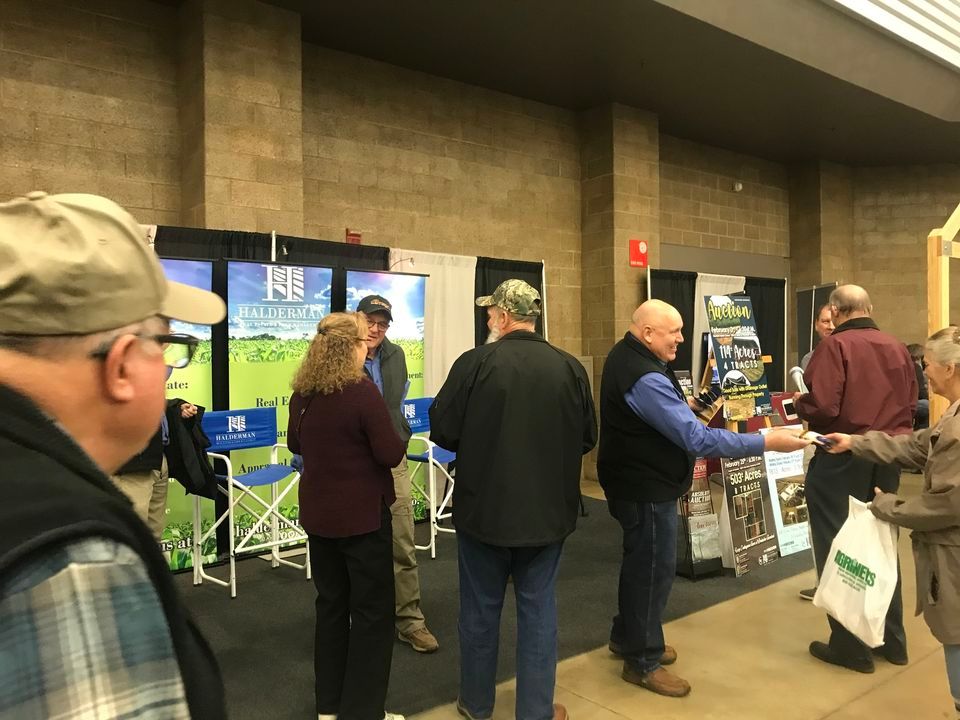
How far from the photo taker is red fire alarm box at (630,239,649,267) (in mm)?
6930

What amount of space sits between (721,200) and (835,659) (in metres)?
6.49

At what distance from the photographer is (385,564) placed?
7.59 ft

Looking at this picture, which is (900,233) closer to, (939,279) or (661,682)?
(939,279)

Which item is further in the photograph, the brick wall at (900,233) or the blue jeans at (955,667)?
the brick wall at (900,233)

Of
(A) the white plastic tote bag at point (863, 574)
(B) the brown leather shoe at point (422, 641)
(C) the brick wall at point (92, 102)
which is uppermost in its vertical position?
(C) the brick wall at point (92, 102)

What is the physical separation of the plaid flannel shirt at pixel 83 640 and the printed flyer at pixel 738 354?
14.4 ft

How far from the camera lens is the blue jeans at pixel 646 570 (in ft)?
8.64

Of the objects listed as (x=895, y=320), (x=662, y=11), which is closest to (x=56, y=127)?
(x=662, y=11)

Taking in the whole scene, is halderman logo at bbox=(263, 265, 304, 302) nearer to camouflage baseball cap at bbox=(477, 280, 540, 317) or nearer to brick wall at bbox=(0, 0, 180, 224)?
brick wall at bbox=(0, 0, 180, 224)

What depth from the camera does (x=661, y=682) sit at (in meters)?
2.70

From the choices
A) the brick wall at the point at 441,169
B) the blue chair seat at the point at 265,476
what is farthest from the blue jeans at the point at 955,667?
the brick wall at the point at 441,169

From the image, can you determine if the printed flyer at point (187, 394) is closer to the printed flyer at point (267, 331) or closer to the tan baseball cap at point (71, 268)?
the printed flyer at point (267, 331)

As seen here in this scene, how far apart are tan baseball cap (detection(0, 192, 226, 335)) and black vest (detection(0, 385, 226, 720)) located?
0.24ft

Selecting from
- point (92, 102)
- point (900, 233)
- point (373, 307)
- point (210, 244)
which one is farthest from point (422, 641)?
point (900, 233)
